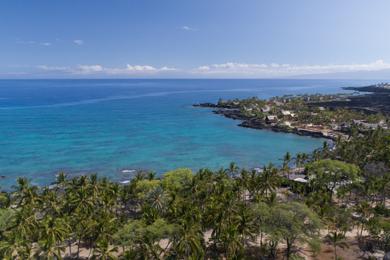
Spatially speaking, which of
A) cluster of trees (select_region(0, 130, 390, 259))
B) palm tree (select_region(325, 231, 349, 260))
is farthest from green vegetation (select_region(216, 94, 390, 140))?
palm tree (select_region(325, 231, 349, 260))

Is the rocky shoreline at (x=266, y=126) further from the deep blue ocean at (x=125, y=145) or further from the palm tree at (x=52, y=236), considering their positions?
the palm tree at (x=52, y=236)

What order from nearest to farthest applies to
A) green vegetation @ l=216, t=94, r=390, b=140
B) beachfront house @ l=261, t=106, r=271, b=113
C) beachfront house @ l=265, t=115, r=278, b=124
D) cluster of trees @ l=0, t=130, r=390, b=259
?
cluster of trees @ l=0, t=130, r=390, b=259 < green vegetation @ l=216, t=94, r=390, b=140 < beachfront house @ l=265, t=115, r=278, b=124 < beachfront house @ l=261, t=106, r=271, b=113

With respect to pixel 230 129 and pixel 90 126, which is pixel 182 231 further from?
pixel 90 126

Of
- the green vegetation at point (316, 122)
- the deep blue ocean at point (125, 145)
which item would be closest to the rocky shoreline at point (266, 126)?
the green vegetation at point (316, 122)

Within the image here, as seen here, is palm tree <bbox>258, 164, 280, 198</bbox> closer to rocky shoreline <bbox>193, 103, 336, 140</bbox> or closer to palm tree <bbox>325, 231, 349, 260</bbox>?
palm tree <bbox>325, 231, 349, 260</bbox>

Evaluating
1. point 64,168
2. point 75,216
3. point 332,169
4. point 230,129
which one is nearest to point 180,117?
point 230,129

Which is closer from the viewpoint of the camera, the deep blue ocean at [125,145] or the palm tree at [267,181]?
the palm tree at [267,181]

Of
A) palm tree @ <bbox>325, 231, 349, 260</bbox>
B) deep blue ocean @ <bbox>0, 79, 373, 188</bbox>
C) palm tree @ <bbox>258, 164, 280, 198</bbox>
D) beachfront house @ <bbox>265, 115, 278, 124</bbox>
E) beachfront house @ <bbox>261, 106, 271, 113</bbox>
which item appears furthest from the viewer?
beachfront house @ <bbox>261, 106, 271, 113</bbox>

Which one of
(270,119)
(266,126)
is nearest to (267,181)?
(266,126)
